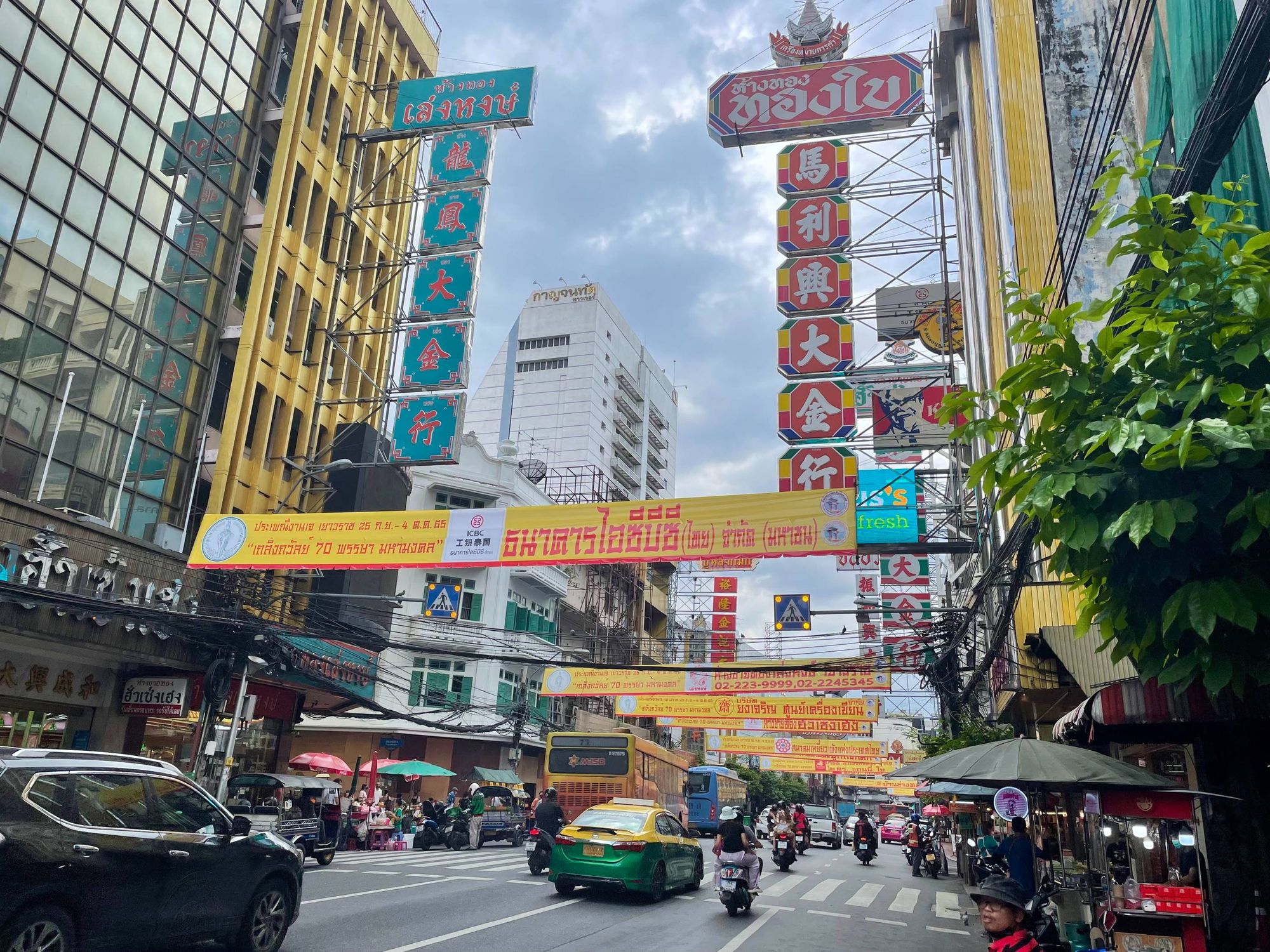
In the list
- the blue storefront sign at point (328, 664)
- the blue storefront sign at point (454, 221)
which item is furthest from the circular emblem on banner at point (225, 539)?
the blue storefront sign at point (454, 221)

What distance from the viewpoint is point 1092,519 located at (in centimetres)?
520

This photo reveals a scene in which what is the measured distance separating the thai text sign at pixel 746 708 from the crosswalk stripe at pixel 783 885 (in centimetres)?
690

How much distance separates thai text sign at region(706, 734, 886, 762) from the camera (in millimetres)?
41031

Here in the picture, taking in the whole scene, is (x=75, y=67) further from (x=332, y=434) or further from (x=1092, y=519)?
(x=1092, y=519)

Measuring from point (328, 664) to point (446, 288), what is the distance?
10058 millimetres

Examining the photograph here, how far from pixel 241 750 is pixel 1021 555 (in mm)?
22941

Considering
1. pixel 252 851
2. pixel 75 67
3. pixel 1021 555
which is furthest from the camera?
pixel 75 67

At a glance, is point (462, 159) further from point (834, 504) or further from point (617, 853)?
point (617, 853)

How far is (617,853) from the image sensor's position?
13141mm

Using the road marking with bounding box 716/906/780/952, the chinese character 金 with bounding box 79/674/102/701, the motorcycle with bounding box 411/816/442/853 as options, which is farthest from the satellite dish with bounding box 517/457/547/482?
the road marking with bounding box 716/906/780/952

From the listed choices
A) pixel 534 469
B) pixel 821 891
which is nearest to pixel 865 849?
pixel 821 891

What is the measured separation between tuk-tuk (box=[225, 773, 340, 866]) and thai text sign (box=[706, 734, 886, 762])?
23.1 m

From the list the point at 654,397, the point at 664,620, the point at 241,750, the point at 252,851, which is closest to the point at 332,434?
the point at 241,750

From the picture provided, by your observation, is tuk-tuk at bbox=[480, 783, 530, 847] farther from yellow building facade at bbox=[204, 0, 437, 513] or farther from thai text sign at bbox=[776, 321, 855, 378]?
thai text sign at bbox=[776, 321, 855, 378]
